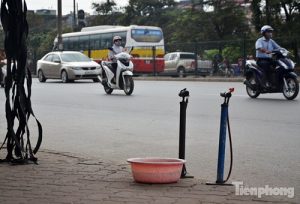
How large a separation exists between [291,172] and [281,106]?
24.6ft

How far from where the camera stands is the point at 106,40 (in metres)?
42.5

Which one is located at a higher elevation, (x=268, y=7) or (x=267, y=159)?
(x=268, y=7)

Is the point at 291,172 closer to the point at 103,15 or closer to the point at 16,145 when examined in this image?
the point at 16,145

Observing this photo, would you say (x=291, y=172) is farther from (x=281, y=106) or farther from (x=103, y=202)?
(x=281, y=106)

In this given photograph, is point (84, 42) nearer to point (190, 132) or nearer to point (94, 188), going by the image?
point (190, 132)

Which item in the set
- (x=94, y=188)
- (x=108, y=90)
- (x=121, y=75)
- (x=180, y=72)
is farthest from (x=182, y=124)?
(x=180, y=72)

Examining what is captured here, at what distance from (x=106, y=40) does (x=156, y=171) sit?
122ft

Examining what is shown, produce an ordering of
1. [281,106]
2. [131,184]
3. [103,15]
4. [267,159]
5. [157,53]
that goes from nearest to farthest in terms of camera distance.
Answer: [131,184] → [267,159] → [281,106] → [157,53] → [103,15]

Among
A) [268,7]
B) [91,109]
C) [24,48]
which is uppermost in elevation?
[268,7]

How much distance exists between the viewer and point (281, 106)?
46.1 ft

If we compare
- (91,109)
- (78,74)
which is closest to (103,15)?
(78,74)

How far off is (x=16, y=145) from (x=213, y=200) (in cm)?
256

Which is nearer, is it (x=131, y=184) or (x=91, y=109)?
(x=131, y=184)

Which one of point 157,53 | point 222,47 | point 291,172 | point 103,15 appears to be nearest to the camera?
point 291,172
